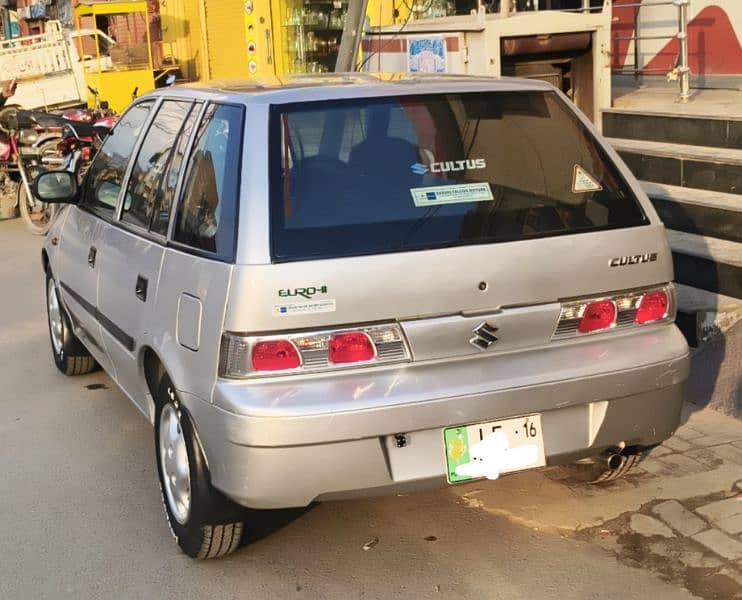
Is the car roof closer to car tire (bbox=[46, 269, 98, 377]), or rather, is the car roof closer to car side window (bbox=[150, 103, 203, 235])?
car side window (bbox=[150, 103, 203, 235])

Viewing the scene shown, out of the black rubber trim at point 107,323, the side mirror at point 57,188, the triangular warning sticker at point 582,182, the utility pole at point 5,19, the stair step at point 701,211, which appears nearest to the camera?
the triangular warning sticker at point 582,182

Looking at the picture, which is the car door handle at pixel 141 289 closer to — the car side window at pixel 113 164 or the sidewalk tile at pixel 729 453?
the car side window at pixel 113 164

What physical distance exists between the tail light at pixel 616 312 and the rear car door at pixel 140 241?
1607mm

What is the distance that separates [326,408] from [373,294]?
0.41 meters

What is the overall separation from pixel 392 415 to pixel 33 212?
9.78 metres

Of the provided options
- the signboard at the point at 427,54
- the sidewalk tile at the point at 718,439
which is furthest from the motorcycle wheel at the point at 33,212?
the sidewalk tile at the point at 718,439

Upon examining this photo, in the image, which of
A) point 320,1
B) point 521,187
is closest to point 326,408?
point 521,187

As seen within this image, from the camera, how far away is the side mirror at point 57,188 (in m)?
5.71

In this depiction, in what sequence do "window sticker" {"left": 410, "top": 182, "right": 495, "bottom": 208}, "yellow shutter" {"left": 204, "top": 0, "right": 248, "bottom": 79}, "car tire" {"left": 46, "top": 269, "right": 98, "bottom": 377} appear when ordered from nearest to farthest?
1. "window sticker" {"left": 410, "top": 182, "right": 495, "bottom": 208}
2. "car tire" {"left": 46, "top": 269, "right": 98, "bottom": 377}
3. "yellow shutter" {"left": 204, "top": 0, "right": 248, "bottom": 79}

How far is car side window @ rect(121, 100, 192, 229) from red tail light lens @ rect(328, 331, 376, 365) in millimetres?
1351

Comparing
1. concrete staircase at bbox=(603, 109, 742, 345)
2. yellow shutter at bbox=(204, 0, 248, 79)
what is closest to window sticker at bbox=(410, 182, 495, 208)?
concrete staircase at bbox=(603, 109, 742, 345)

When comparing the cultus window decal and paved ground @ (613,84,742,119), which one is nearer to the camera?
the cultus window decal

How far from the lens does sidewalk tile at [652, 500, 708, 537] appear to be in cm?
418

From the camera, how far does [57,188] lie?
5.73m
